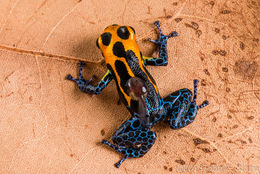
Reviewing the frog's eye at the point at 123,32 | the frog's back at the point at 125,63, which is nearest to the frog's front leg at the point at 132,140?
the frog's back at the point at 125,63

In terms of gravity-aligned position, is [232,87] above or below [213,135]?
above

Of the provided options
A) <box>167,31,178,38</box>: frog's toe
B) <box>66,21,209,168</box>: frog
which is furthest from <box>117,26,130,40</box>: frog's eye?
<box>167,31,178,38</box>: frog's toe

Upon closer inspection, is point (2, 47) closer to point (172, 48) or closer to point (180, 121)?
point (172, 48)

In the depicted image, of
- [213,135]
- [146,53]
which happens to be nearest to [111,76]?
[146,53]

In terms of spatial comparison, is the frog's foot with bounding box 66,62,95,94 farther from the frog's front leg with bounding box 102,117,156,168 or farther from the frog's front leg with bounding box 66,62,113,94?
the frog's front leg with bounding box 102,117,156,168

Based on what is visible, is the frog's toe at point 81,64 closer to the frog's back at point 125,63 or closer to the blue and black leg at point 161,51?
the frog's back at point 125,63

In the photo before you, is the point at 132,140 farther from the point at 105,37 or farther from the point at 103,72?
the point at 105,37

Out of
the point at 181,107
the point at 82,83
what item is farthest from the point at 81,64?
the point at 181,107
